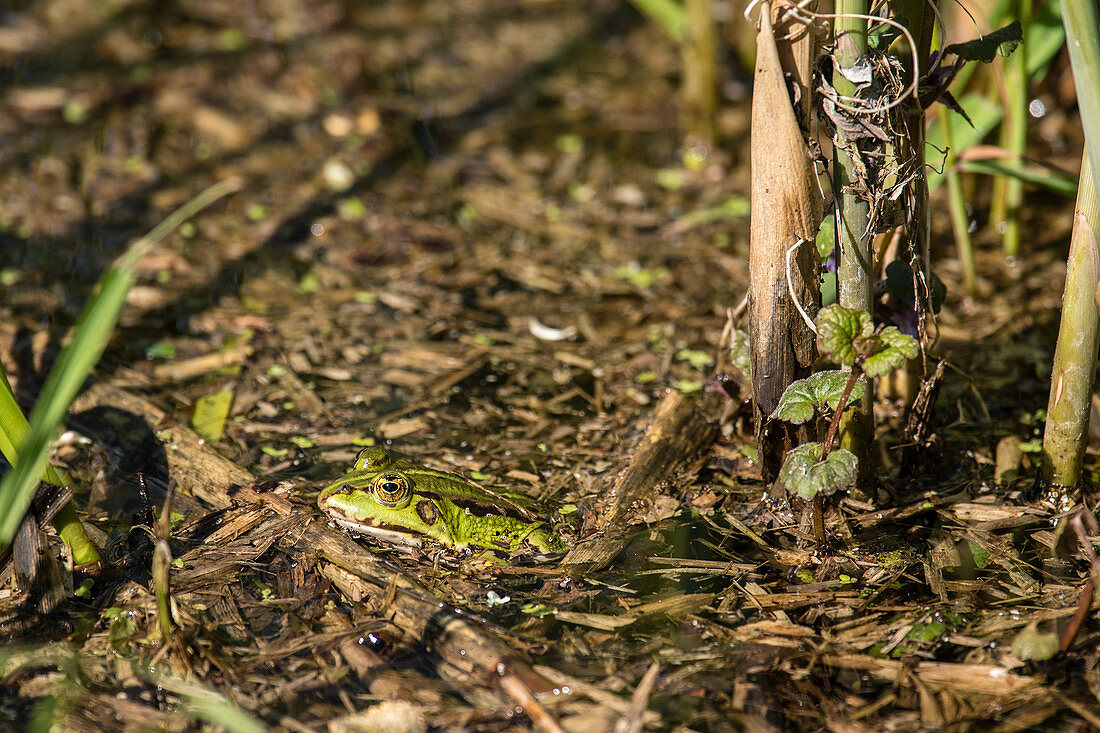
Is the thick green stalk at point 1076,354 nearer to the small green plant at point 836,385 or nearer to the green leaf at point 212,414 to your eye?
the small green plant at point 836,385

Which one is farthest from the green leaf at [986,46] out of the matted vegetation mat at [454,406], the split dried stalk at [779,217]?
the matted vegetation mat at [454,406]

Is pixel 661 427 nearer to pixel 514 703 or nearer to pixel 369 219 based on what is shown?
pixel 514 703

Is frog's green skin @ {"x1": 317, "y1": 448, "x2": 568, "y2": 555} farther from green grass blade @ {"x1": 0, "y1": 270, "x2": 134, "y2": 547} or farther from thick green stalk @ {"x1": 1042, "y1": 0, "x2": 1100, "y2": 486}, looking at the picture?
thick green stalk @ {"x1": 1042, "y1": 0, "x2": 1100, "y2": 486}

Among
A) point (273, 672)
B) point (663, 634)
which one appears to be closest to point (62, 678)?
point (273, 672)

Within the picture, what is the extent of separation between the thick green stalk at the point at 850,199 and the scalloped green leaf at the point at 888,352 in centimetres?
19

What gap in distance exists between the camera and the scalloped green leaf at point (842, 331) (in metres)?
2.23

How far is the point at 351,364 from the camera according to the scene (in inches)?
142

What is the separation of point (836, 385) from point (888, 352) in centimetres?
16

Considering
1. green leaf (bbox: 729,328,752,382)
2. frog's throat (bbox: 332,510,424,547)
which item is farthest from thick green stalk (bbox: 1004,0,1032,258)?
frog's throat (bbox: 332,510,424,547)

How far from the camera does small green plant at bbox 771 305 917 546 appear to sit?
221cm

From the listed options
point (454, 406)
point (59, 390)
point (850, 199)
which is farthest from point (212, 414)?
point (850, 199)

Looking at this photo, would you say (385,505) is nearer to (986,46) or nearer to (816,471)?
(816,471)

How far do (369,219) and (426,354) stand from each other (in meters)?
1.18

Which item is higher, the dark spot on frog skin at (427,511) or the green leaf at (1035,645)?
the dark spot on frog skin at (427,511)
